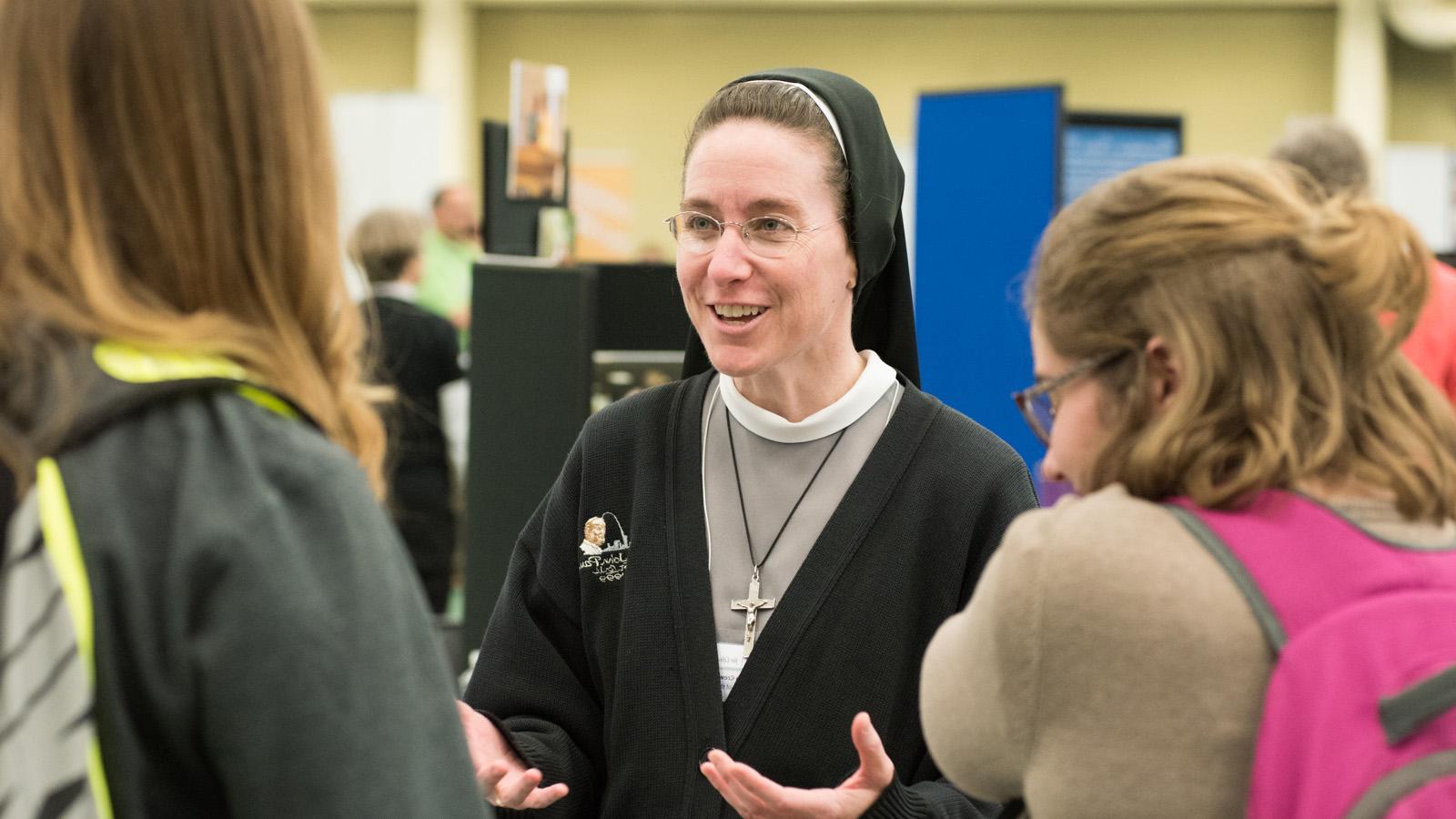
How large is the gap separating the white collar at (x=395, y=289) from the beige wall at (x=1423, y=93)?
916 centimetres

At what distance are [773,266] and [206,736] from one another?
40.7 inches

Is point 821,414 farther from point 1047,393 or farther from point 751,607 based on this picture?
point 1047,393

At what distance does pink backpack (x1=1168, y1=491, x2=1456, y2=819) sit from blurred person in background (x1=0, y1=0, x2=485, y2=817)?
53 centimetres

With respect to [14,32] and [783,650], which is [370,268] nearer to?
[783,650]

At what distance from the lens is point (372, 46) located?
42.0 feet

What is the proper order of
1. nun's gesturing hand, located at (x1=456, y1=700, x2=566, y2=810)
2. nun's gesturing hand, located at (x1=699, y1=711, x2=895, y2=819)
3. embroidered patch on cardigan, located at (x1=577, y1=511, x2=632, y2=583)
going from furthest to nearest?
embroidered patch on cardigan, located at (x1=577, y1=511, x2=632, y2=583)
nun's gesturing hand, located at (x1=456, y1=700, x2=566, y2=810)
nun's gesturing hand, located at (x1=699, y1=711, x2=895, y2=819)

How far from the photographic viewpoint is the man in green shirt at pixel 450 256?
7.09 metres

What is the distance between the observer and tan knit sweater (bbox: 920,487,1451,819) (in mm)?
1031

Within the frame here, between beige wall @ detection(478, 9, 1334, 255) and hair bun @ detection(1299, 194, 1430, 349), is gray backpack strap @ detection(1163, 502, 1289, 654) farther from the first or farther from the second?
beige wall @ detection(478, 9, 1334, 255)

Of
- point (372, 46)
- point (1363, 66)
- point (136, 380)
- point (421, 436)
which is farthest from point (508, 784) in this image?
point (372, 46)

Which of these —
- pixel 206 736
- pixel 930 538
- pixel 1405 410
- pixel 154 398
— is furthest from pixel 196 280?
pixel 930 538

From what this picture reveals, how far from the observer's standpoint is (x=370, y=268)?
18.4ft

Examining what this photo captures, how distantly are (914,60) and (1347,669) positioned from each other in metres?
11.9

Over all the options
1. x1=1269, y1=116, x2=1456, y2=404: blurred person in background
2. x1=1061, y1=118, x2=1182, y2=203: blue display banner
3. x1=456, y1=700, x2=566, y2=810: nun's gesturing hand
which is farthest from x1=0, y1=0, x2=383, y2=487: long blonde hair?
x1=1061, y1=118, x2=1182, y2=203: blue display banner
